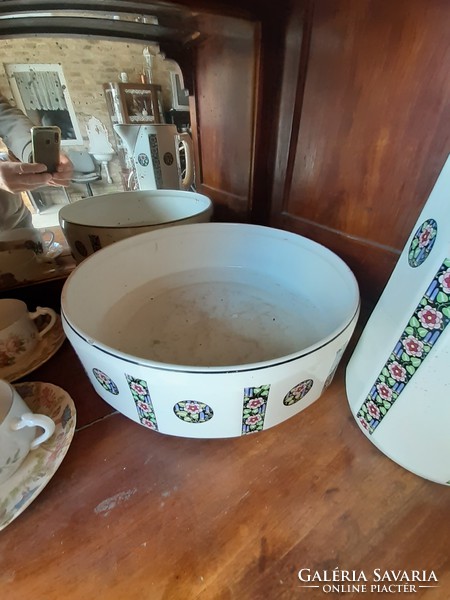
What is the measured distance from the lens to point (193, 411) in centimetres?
27

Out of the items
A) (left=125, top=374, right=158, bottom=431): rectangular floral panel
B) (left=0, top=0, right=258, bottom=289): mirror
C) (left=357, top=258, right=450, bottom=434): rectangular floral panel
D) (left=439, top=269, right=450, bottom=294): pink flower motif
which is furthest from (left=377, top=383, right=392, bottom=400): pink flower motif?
(left=0, top=0, right=258, bottom=289): mirror

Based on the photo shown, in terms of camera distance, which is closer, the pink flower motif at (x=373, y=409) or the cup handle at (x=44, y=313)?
the pink flower motif at (x=373, y=409)

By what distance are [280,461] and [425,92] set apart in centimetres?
41

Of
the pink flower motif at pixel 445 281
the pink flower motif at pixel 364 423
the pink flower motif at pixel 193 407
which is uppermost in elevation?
the pink flower motif at pixel 445 281

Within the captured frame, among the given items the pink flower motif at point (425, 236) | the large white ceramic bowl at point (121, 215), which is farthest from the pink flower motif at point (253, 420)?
the large white ceramic bowl at point (121, 215)

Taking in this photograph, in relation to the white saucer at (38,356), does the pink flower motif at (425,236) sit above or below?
above

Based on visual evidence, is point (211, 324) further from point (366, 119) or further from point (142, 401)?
point (366, 119)

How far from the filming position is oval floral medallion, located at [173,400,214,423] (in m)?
0.26

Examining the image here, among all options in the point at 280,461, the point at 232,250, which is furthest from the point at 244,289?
the point at 280,461

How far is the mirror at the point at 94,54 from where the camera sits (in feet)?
1.22

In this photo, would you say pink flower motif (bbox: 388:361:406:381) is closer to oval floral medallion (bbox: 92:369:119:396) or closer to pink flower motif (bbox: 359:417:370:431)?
pink flower motif (bbox: 359:417:370:431)

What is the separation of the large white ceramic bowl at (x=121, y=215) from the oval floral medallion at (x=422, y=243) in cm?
34

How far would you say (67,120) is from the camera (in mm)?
462

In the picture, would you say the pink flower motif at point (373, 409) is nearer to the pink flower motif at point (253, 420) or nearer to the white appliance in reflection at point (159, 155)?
the pink flower motif at point (253, 420)
